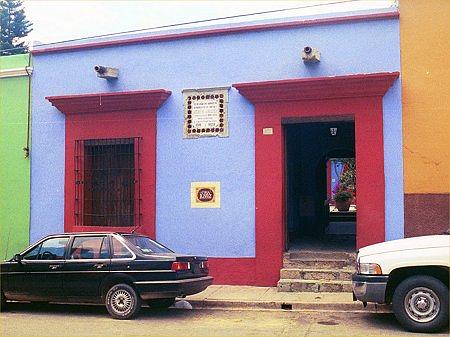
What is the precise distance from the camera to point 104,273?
951 centimetres

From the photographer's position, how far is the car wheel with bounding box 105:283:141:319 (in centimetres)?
929

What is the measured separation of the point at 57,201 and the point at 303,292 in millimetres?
6321

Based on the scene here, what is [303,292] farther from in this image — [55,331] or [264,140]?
[55,331]

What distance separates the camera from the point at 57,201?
14031 millimetres

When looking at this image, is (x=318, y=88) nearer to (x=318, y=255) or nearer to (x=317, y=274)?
(x=318, y=255)

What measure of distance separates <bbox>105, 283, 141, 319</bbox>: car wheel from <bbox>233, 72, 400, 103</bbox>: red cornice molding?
5098mm

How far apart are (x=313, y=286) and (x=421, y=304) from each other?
133 inches

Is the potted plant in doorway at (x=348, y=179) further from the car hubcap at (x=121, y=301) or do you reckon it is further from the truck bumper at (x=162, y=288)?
the car hubcap at (x=121, y=301)

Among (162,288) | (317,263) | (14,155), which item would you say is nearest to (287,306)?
(317,263)

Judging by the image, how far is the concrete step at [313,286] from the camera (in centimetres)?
1123

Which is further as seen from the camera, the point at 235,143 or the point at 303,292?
the point at 235,143

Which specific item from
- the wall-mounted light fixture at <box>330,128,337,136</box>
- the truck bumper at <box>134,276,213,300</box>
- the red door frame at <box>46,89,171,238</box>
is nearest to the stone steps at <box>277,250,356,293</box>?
the truck bumper at <box>134,276,213,300</box>

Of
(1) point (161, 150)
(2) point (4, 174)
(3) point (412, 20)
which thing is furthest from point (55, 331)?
(3) point (412, 20)

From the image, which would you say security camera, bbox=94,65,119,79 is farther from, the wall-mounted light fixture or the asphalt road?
the wall-mounted light fixture
